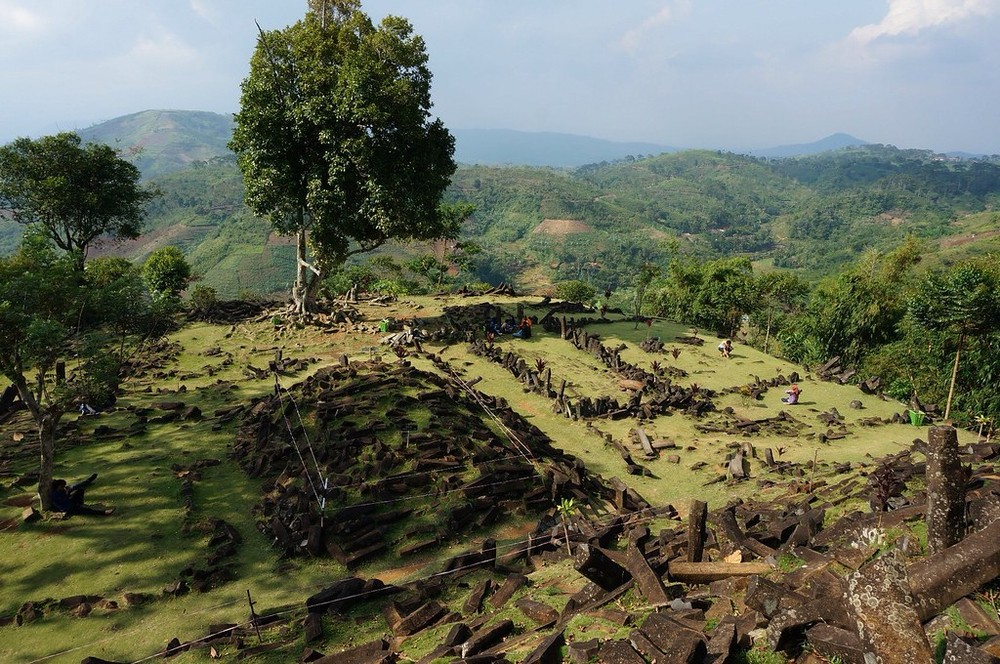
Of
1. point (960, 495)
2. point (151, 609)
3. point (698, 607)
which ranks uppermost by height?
point (960, 495)

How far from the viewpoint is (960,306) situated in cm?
2098

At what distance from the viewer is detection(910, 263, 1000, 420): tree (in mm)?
20719

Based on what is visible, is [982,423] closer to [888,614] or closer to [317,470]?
[888,614]

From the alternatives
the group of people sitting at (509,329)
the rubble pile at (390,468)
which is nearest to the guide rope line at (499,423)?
the rubble pile at (390,468)

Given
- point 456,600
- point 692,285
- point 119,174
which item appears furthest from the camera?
point 692,285

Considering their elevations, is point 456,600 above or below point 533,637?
below

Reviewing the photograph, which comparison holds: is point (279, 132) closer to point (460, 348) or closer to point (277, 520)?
point (460, 348)

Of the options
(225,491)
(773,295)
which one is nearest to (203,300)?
(225,491)

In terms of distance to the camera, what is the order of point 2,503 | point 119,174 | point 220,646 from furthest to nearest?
point 119,174 → point 2,503 → point 220,646

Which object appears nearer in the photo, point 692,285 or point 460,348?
point 460,348

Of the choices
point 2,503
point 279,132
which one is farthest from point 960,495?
point 279,132

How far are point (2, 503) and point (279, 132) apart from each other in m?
18.7

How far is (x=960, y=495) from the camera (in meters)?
6.85

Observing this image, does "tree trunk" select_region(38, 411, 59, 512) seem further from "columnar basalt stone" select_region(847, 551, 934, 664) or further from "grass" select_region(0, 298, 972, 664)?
"columnar basalt stone" select_region(847, 551, 934, 664)
